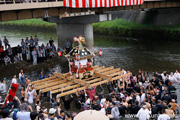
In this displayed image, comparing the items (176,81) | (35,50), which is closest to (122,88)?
(176,81)

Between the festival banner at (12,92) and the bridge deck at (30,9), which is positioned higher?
the bridge deck at (30,9)

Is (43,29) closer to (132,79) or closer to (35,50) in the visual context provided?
(35,50)

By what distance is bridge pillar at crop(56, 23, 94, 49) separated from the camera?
2829 cm

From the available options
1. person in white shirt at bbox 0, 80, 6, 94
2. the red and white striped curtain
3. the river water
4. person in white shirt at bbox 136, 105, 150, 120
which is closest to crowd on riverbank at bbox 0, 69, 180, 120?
person in white shirt at bbox 136, 105, 150, 120

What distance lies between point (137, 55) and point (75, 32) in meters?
7.36

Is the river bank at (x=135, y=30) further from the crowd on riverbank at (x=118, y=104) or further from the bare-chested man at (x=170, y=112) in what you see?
the bare-chested man at (x=170, y=112)

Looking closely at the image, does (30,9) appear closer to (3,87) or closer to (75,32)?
(3,87)

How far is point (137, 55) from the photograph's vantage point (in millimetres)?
28641

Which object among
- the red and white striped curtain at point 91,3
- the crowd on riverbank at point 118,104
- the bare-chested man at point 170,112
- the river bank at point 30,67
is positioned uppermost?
the red and white striped curtain at point 91,3

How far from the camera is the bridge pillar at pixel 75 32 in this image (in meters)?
28.3

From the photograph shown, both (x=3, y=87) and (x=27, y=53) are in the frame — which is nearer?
(x=3, y=87)

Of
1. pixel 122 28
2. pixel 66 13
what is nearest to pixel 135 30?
pixel 122 28

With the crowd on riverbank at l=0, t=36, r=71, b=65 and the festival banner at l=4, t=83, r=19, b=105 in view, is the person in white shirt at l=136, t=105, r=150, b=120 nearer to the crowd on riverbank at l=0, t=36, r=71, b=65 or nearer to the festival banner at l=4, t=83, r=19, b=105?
the festival banner at l=4, t=83, r=19, b=105

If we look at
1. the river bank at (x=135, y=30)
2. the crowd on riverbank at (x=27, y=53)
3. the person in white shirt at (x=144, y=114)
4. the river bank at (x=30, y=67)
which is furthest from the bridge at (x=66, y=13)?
the person in white shirt at (x=144, y=114)
